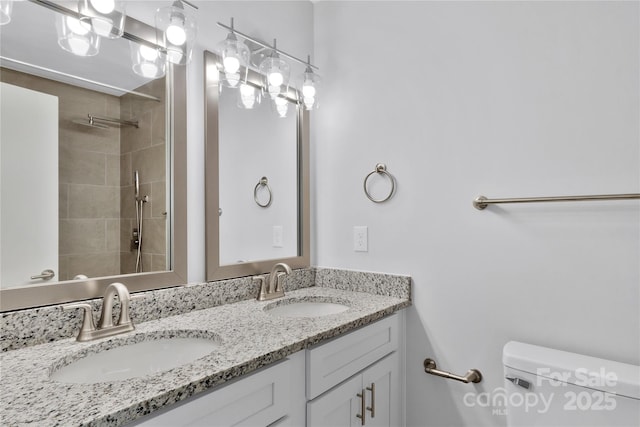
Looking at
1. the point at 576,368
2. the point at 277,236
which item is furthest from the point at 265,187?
the point at 576,368

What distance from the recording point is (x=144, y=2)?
1.24 m

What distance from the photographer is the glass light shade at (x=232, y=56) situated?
1371 mm

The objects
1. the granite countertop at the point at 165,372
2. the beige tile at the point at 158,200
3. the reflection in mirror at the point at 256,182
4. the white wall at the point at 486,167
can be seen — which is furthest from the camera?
the reflection in mirror at the point at 256,182

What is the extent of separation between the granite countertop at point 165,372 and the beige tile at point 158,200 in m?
0.37

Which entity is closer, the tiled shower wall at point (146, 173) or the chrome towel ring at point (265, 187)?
the tiled shower wall at point (146, 173)

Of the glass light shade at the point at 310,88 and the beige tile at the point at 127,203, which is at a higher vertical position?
the glass light shade at the point at 310,88

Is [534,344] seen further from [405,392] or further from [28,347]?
[28,347]

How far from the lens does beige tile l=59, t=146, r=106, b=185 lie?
1.07 m

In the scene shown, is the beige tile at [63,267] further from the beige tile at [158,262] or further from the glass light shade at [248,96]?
the glass light shade at [248,96]

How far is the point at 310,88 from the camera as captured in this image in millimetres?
1684

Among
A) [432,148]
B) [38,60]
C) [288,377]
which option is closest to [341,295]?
[288,377]

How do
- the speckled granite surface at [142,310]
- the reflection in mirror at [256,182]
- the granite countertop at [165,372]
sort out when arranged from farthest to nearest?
the reflection in mirror at [256,182], the speckled granite surface at [142,310], the granite countertop at [165,372]

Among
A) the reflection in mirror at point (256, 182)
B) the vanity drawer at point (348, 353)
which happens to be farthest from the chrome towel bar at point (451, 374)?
the reflection in mirror at point (256, 182)

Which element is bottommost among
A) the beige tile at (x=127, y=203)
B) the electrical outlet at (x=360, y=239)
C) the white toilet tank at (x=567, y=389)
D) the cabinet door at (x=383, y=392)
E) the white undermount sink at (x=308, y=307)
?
the cabinet door at (x=383, y=392)
